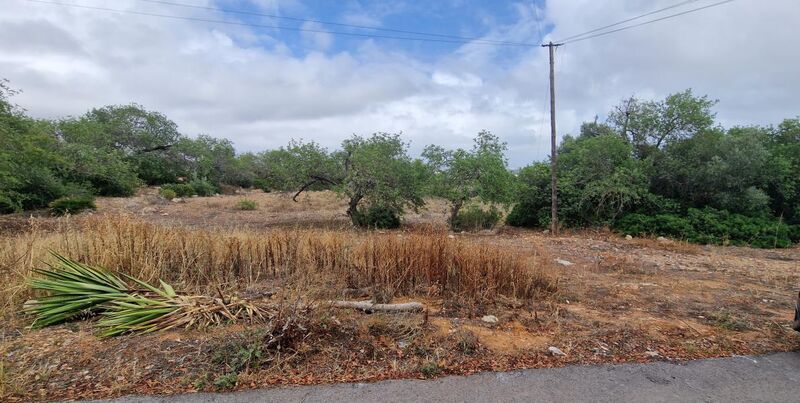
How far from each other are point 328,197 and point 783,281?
67.3 feet

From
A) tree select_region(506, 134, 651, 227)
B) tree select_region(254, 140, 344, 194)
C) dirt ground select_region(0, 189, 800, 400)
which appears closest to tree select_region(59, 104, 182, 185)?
tree select_region(254, 140, 344, 194)

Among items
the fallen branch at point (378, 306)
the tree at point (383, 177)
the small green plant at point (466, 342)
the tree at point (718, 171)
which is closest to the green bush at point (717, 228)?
the tree at point (718, 171)

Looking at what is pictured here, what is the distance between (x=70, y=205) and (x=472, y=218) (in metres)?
17.2

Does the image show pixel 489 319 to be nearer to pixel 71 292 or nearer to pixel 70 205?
pixel 71 292

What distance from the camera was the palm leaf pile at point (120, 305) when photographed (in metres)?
4.14

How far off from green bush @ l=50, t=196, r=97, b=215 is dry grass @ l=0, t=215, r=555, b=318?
13.8 meters

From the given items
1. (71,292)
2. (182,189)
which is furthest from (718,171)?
(182,189)

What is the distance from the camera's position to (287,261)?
6355 millimetres

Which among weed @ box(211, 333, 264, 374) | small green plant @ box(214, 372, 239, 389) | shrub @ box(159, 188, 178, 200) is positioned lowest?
small green plant @ box(214, 372, 239, 389)

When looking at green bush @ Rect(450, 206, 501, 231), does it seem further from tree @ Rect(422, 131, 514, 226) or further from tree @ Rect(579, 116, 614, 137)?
tree @ Rect(579, 116, 614, 137)

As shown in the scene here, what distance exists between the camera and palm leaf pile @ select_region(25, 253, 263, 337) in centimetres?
414

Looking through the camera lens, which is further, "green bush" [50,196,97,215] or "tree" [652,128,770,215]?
"green bush" [50,196,97,215]

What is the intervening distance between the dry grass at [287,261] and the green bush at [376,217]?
8.37 meters

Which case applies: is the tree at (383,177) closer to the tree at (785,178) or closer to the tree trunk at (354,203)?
the tree trunk at (354,203)
